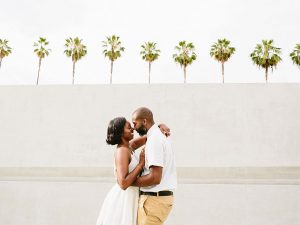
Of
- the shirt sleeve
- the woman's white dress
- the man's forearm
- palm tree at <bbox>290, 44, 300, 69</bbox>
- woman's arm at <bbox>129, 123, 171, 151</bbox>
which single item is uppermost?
palm tree at <bbox>290, 44, 300, 69</bbox>

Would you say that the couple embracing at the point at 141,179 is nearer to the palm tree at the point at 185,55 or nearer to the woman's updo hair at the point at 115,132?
the woman's updo hair at the point at 115,132

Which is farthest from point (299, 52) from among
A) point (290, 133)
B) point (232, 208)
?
point (232, 208)

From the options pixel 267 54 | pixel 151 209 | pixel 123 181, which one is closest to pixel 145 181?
pixel 123 181

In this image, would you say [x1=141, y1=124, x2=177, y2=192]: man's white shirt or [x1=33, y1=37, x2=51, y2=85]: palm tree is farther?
[x1=33, y1=37, x2=51, y2=85]: palm tree

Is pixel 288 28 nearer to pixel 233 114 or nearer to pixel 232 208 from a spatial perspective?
pixel 233 114

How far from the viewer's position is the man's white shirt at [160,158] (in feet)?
8.99

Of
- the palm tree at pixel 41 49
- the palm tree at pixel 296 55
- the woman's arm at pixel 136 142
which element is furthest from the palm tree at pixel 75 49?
the woman's arm at pixel 136 142

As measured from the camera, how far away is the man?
2.74 meters

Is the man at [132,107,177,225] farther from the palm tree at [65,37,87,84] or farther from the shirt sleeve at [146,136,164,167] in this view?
the palm tree at [65,37,87,84]

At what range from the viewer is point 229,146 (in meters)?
8.03

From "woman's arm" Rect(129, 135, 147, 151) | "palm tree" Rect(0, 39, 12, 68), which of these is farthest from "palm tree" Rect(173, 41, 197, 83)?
"woman's arm" Rect(129, 135, 147, 151)

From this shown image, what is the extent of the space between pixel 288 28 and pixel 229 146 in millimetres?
4929

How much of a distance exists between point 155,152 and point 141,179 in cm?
25

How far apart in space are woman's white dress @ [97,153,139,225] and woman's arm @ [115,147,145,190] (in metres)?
0.13
